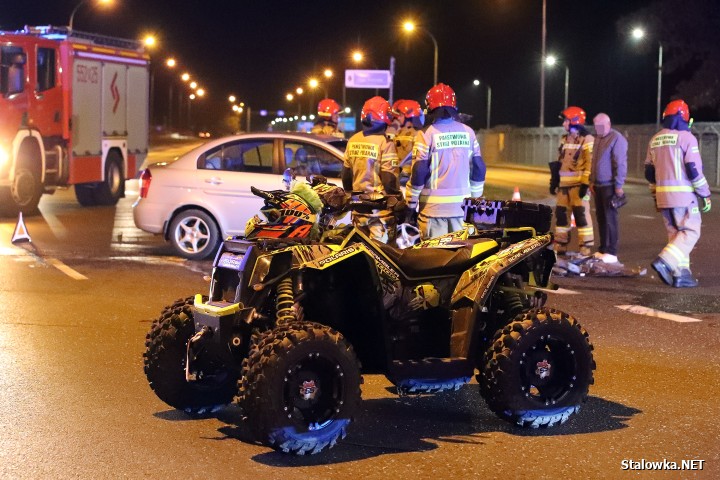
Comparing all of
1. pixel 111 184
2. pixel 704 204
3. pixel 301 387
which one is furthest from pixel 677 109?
pixel 111 184

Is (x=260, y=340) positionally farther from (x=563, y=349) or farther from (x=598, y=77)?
(x=598, y=77)

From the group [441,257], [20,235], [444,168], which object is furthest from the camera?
[20,235]

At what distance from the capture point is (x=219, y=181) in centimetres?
1333

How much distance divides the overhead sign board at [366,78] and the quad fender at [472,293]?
43070mm

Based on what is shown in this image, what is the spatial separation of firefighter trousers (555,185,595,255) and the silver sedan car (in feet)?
9.25

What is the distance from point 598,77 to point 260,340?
72.1m

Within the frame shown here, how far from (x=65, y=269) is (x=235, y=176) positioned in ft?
7.56

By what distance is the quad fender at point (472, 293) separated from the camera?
6.05 metres

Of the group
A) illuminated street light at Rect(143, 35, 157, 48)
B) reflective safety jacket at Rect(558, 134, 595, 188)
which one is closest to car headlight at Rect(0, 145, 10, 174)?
illuminated street light at Rect(143, 35, 157, 48)

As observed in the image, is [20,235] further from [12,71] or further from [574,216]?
[574,216]

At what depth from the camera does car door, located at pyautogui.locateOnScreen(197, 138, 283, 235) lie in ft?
43.4

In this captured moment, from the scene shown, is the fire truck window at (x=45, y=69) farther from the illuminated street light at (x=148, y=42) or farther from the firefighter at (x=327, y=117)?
the firefighter at (x=327, y=117)

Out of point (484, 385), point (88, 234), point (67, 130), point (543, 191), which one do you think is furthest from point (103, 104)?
point (484, 385)

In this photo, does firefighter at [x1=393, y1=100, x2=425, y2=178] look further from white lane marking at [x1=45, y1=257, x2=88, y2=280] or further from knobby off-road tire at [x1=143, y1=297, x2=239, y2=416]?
knobby off-road tire at [x1=143, y1=297, x2=239, y2=416]
